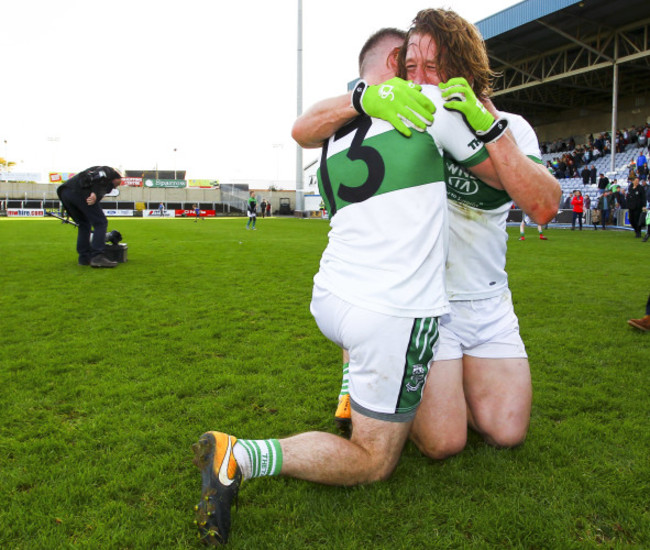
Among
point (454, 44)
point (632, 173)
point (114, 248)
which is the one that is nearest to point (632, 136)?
point (632, 173)

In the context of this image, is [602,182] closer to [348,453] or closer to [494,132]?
[494,132]

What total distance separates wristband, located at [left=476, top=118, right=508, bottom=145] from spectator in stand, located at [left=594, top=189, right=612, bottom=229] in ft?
73.7

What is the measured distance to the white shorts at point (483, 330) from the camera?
2574 millimetres

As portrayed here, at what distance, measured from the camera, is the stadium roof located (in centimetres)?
2197

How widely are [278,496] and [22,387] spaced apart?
2222 millimetres

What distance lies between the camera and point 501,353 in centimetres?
264

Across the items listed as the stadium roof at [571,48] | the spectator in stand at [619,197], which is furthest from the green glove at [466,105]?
the spectator in stand at [619,197]

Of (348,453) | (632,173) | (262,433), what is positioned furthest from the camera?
(632,173)

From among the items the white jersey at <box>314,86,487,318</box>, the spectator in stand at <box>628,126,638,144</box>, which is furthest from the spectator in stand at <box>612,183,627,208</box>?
the white jersey at <box>314,86,487,318</box>

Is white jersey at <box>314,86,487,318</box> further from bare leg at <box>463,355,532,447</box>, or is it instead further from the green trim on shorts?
bare leg at <box>463,355,532,447</box>

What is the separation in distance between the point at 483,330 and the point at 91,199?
7.84 m

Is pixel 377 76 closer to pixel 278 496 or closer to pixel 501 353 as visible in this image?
pixel 501 353

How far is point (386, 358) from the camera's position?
1.89 meters

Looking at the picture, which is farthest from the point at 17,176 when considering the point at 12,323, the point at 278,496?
the point at 278,496
